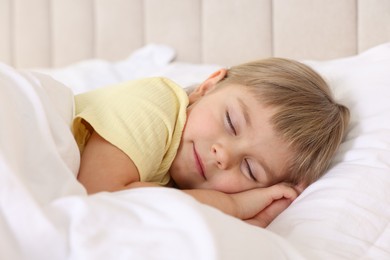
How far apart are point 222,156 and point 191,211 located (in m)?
0.41

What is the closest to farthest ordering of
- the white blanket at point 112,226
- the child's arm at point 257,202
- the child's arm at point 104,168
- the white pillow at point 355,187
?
the white blanket at point 112,226 → the white pillow at point 355,187 → the child's arm at point 104,168 → the child's arm at point 257,202

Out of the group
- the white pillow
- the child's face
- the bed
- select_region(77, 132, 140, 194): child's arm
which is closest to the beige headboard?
the bed

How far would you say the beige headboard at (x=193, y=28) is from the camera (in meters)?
1.63

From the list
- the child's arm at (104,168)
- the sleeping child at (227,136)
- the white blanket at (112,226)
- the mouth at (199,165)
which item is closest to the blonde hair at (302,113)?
the sleeping child at (227,136)

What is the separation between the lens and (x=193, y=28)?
179cm

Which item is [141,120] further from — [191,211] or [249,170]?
[191,211]

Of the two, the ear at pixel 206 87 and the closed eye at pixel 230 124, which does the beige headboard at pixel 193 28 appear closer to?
the ear at pixel 206 87

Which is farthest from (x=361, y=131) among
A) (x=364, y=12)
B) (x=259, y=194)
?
(x=364, y=12)

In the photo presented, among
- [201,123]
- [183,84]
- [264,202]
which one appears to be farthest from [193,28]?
[264,202]

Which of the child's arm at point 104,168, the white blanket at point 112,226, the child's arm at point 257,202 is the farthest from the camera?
the child's arm at point 257,202

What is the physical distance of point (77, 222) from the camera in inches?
25.1

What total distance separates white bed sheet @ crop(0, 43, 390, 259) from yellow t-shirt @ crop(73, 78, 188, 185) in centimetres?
7

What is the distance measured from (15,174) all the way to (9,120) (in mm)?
142

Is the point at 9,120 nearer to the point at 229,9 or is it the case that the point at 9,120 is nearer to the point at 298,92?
Result: the point at 298,92
